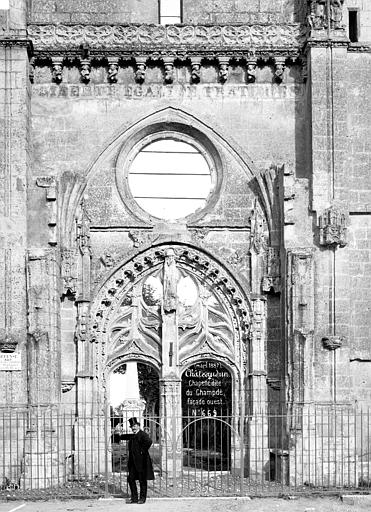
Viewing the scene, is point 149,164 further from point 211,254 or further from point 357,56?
point 357,56

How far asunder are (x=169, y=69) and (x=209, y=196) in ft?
8.51

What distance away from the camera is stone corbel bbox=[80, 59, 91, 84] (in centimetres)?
2208

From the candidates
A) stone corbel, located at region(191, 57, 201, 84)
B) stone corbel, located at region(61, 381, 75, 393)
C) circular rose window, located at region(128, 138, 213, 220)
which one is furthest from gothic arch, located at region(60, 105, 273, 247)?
stone corbel, located at region(61, 381, 75, 393)

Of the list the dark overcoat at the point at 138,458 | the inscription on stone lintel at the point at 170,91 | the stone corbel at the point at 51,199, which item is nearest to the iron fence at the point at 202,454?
the dark overcoat at the point at 138,458

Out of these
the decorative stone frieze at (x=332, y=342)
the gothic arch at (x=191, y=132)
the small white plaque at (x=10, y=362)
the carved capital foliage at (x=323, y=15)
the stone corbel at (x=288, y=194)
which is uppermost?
the carved capital foliage at (x=323, y=15)

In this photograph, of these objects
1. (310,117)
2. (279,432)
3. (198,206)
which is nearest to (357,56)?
(310,117)

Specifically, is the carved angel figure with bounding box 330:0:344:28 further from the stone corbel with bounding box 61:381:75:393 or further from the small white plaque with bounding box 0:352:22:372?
the small white plaque with bounding box 0:352:22:372

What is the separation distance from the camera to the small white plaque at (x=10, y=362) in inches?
814

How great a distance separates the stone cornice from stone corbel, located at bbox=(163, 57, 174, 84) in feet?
0.54

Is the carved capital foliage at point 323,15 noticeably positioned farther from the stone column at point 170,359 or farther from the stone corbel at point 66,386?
the stone corbel at point 66,386

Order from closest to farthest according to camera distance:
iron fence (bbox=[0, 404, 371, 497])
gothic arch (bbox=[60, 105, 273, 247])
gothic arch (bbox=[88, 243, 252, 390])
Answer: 1. iron fence (bbox=[0, 404, 371, 497])
2. gothic arch (bbox=[88, 243, 252, 390])
3. gothic arch (bbox=[60, 105, 273, 247])

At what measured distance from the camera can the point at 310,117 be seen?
71.4ft

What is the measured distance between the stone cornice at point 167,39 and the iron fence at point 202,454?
695 centimetres

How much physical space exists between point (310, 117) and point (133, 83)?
353cm
